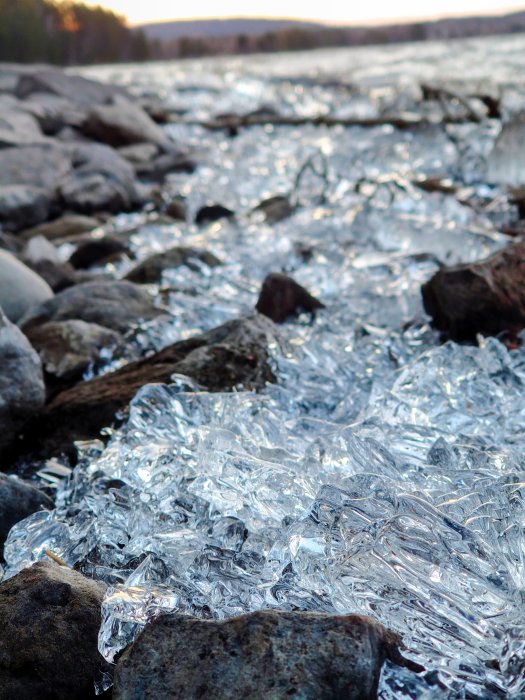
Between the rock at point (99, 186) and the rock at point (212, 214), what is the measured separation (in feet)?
2.88

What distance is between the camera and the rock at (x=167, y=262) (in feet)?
11.8

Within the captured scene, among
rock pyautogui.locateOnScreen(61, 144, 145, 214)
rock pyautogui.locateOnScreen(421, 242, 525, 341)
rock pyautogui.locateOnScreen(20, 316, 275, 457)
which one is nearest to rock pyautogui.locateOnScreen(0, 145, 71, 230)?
rock pyautogui.locateOnScreen(61, 144, 145, 214)

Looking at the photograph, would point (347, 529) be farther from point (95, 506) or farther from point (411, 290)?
point (411, 290)

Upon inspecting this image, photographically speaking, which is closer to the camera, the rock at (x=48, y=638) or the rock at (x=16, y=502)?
the rock at (x=48, y=638)

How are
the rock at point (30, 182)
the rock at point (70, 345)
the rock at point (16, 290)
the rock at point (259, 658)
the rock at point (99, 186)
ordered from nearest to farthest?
the rock at point (259, 658) → the rock at point (70, 345) → the rock at point (16, 290) → the rock at point (30, 182) → the rock at point (99, 186)

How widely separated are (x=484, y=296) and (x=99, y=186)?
385 cm

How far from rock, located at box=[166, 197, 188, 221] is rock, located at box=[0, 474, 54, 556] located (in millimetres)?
3563

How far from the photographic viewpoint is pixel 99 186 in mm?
5734

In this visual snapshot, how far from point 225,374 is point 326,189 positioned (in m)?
3.32

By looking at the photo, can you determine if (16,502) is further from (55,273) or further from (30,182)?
(30,182)

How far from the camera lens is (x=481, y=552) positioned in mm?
1359

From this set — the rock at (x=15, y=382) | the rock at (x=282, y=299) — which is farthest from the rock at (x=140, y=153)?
the rock at (x=15, y=382)

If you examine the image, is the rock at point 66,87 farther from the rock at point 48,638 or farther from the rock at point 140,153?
the rock at point 48,638

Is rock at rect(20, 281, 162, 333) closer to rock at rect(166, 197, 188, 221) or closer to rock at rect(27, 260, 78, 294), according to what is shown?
rock at rect(27, 260, 78, 294)
